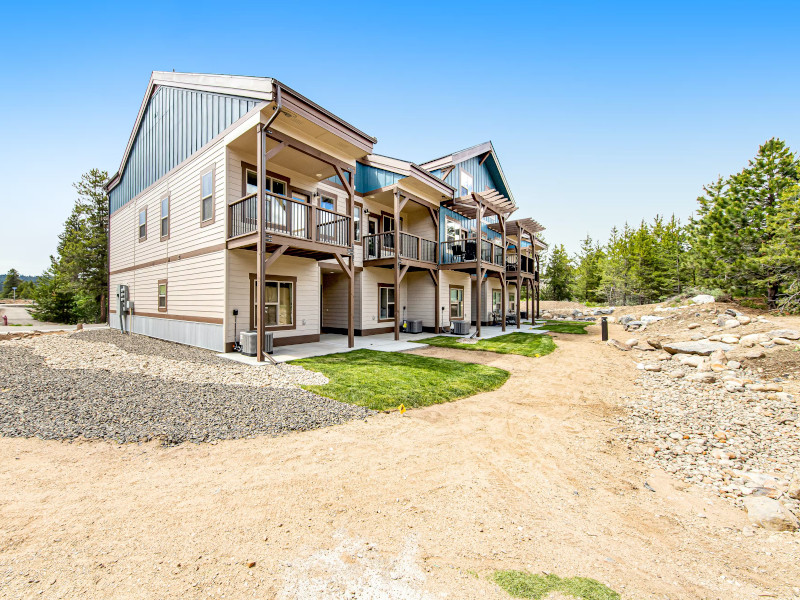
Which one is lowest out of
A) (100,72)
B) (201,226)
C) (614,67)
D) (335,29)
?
(201,226)

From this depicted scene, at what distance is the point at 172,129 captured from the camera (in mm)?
13461

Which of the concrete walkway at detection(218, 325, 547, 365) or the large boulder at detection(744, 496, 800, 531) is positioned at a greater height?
the concrete walkway at detection(218, 325, 547, 365)

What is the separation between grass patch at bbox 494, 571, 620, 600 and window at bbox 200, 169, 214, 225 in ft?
39.4

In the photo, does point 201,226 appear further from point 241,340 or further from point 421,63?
point 421,63

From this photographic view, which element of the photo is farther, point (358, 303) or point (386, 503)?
point (358, 303)

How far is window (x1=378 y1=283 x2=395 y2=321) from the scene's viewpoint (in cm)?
1642

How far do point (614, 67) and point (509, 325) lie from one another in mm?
13867

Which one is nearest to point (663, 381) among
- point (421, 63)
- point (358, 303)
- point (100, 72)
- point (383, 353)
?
point (383, 353)

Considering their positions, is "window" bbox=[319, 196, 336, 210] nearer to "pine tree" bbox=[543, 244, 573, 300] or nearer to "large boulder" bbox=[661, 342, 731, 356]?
"large boulder" bbox=[661, 342, 731, 356]

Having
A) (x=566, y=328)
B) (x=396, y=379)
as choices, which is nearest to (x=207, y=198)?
(x=396, y=379)

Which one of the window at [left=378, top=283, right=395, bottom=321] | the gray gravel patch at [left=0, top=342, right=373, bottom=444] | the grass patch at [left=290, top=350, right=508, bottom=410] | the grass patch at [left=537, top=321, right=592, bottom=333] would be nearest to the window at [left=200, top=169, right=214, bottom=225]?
the gray gravel patch at [left=0, top=342, right=373, bottom=444]

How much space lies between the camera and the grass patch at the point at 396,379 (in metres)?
6.34

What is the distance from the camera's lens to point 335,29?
12.0 meters

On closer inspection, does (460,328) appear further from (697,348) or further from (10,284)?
(10,284)
